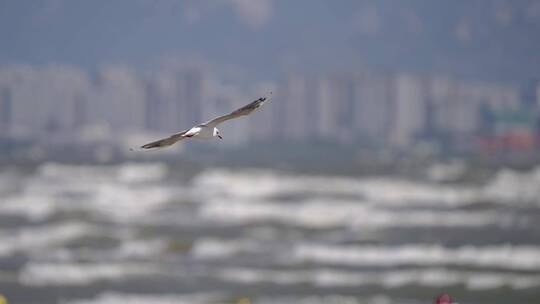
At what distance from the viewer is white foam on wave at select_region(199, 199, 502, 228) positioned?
34.8 meters

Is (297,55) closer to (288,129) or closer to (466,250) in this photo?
(288,129)

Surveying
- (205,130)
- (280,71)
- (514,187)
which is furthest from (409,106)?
(205,130)

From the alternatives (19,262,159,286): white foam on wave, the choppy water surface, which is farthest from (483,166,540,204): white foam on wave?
(19,262,159,286): white foam on wave

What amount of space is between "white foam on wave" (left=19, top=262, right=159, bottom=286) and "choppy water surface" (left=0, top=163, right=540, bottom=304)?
1.0 inches

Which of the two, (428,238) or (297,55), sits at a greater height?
(297,55)

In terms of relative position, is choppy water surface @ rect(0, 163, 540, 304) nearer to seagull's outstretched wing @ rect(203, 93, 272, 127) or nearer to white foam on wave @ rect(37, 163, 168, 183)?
white foam on wave @ rect(37, 163, 168, 183)

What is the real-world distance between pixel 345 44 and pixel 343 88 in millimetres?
42644

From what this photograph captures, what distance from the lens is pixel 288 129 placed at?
5226 inches

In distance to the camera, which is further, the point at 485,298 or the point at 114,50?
the point at 114,50

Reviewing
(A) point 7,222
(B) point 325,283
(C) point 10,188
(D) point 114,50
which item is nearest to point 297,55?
(D) point 114,50

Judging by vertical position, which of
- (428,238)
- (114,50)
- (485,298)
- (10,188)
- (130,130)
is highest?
(114,50)

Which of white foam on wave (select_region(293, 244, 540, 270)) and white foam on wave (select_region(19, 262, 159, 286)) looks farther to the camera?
white foam on wave (select_region(293, 244, 540, 270))

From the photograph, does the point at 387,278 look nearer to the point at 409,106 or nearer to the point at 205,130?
the point at 205,130

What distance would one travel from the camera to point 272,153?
11600cm
